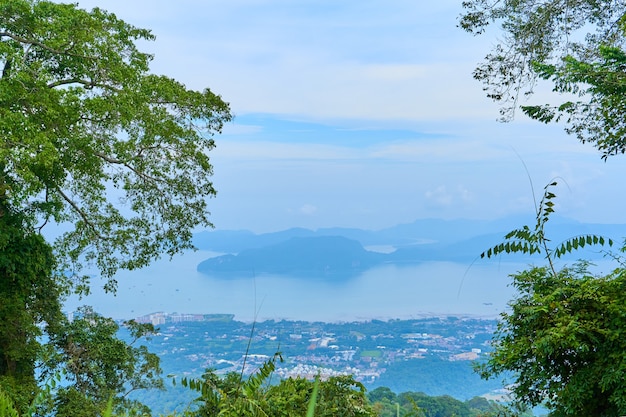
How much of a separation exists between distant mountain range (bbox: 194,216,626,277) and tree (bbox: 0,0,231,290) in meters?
21.1

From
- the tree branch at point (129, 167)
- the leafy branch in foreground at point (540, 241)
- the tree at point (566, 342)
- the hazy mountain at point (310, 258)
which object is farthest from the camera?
the hazy mountain at point (310, 258)

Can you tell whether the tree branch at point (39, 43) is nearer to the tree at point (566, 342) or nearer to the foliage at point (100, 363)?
the foliage at point (100, 363)

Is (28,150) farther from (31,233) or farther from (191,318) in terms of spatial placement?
(191,318)

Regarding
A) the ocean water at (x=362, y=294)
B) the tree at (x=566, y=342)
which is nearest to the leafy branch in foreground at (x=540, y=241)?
the tree at (x=566, y=342)

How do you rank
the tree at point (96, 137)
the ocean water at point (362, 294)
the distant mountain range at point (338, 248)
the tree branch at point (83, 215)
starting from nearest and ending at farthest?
1. the tree at point (96, 137)
2. the tree branch at point (83, 215)
3. the ocean water at point (362, 294)
4. the distant mountain range at point (338, 248)

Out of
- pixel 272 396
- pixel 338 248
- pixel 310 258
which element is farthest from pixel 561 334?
pixel 338 248

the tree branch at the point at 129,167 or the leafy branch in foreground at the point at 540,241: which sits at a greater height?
the tree branch at the point at 129,167

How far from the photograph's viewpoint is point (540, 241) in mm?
3348

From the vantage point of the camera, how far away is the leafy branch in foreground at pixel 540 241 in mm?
3141

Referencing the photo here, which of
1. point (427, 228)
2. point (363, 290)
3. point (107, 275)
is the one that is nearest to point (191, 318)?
point (107, 275)

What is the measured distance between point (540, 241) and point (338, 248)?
6701cm

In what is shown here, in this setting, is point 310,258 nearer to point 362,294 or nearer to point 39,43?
point 362,294

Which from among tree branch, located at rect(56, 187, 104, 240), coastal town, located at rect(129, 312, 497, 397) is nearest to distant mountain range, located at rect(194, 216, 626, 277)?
coastal town, located at rect(129, 312, 497, 397)

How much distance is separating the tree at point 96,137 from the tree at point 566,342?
4.33m
